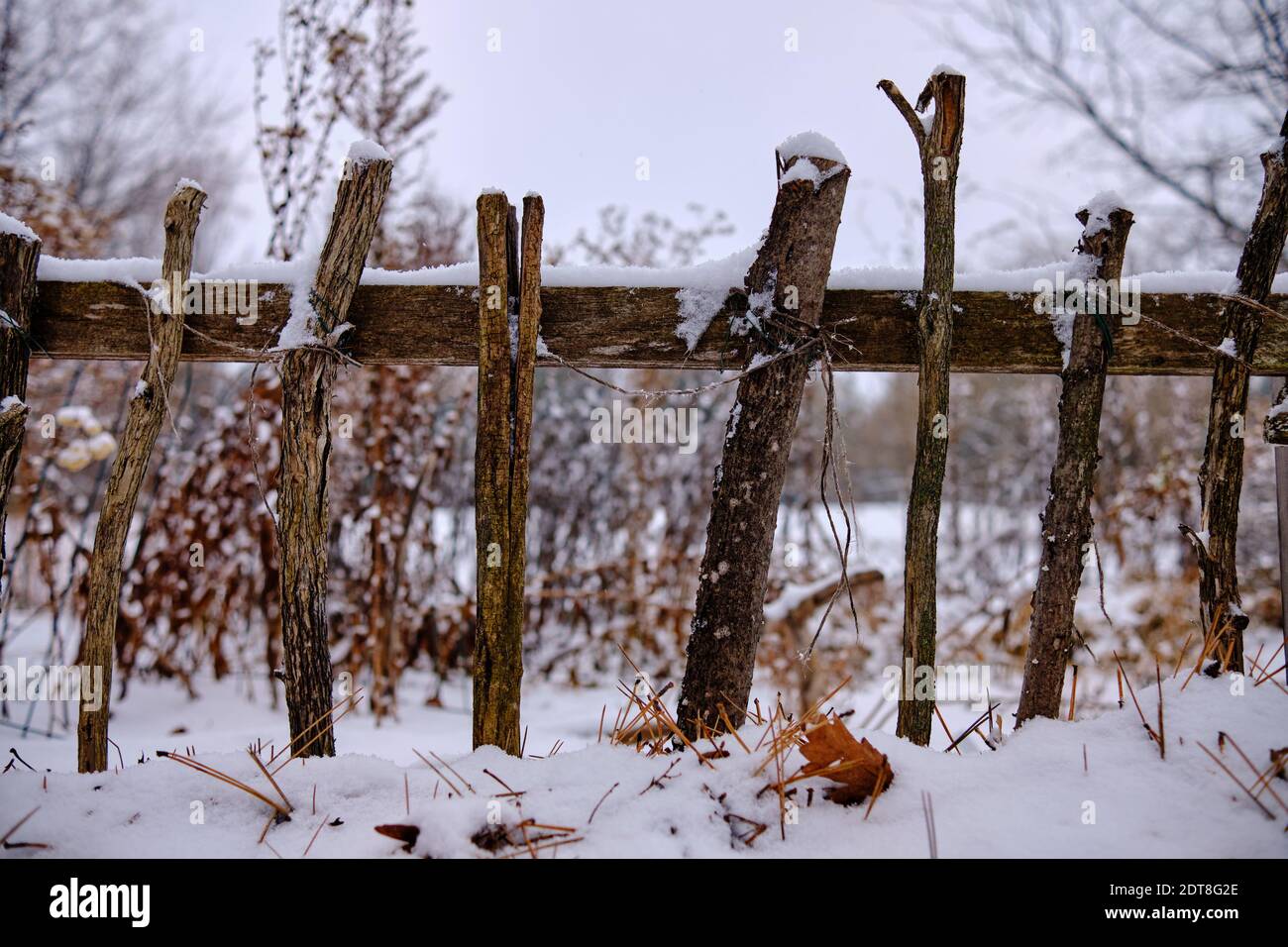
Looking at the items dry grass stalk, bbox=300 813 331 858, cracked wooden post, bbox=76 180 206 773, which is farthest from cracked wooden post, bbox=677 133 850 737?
cracked wooden post, bbox=76 180 206 773

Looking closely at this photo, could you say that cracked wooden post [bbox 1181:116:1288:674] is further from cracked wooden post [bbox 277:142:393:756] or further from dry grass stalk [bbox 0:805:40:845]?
dry grass stalk [bbox 0:805:40:845]

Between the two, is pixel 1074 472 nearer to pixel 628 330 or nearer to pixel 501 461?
pixel 628 330

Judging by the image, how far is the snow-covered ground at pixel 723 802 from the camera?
1227mm

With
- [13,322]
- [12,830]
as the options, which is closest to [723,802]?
[12,830]

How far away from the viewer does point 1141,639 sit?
19.2 ft

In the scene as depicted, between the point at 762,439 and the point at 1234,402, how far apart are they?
3.66ft

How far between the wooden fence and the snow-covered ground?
0.22 m

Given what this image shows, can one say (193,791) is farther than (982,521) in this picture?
No

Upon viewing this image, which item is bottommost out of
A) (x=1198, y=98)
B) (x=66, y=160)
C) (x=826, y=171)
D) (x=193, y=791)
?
(x=193, y=791)

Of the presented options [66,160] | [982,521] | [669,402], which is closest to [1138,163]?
[669,402]

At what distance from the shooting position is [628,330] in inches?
73.8

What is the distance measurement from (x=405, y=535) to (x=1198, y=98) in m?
7.26
